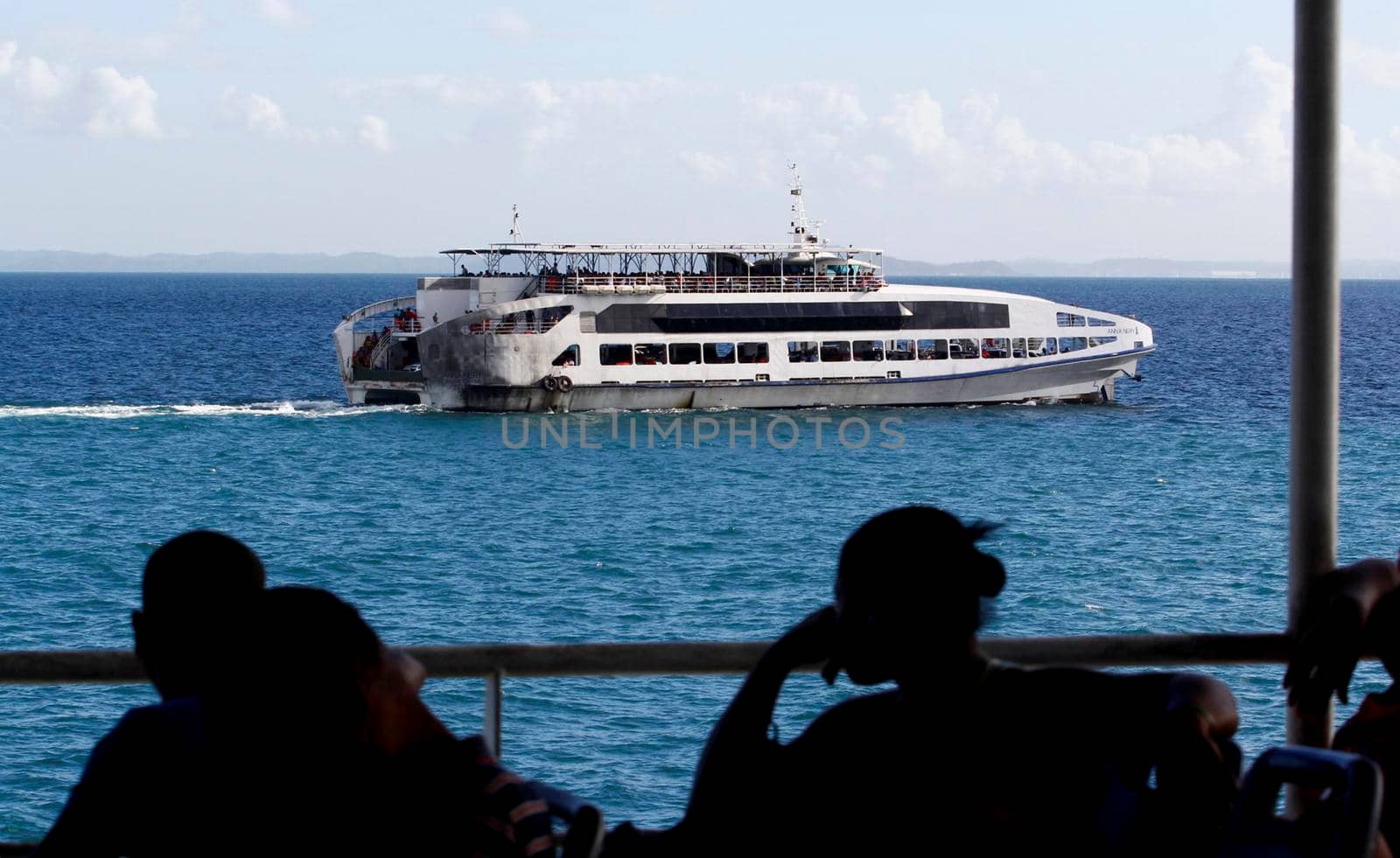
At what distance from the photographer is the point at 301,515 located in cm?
3681

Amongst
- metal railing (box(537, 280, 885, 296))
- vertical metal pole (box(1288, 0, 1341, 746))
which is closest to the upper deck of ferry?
metal railing (box(537, 280, 885, 296))

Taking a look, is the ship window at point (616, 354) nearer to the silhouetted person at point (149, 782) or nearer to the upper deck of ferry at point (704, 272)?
the upper deck of ferry at point (704, 272)

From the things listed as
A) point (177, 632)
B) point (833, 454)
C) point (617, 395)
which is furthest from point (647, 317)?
point (177, 632)

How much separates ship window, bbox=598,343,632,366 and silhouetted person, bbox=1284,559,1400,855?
4691 centimetres

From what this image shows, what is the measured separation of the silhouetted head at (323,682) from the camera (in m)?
2.04

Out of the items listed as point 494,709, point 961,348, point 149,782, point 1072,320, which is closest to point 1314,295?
point 494,709

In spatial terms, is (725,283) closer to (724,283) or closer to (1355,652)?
(724,283)

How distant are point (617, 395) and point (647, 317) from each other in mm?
2795

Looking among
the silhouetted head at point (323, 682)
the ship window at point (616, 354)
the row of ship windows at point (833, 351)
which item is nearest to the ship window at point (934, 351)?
the row of ship windows at point (833, 351)

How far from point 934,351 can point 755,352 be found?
6.67m

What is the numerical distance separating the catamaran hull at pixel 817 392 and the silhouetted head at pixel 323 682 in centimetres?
4675

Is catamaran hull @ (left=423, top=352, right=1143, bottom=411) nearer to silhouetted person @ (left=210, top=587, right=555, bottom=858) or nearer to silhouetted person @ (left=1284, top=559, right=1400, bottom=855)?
silhouetted person @ (left=1284, top=559, right=1400, bottom=855)

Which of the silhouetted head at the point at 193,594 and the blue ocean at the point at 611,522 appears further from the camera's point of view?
the blue ocean at the point at 611,522

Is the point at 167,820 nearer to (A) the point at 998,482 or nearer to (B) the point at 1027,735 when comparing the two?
(B) the point at 1027,735
